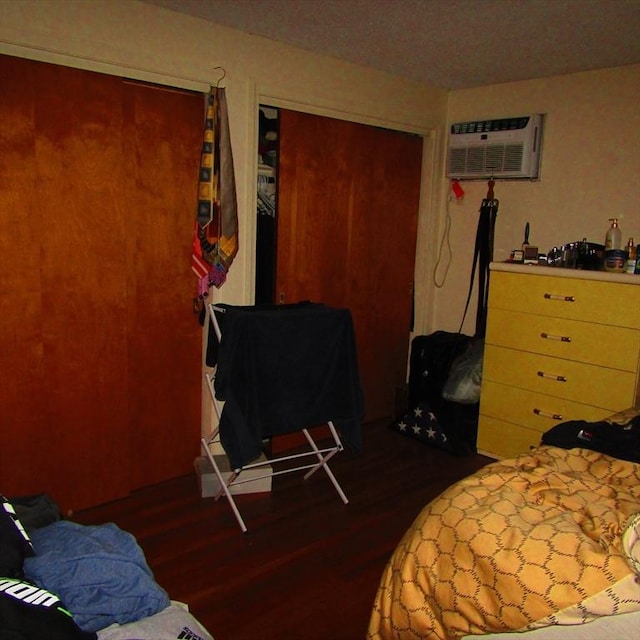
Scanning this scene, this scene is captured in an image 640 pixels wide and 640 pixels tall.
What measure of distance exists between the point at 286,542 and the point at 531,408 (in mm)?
1636

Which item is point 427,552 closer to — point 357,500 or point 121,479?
point 357,500

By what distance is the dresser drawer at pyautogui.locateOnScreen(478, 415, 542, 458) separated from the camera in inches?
138

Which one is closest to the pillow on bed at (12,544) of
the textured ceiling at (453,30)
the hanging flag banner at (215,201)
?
the hanging flag banner at (215,201)

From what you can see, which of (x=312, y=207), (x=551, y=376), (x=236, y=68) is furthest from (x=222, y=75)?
(x=551, y=376)

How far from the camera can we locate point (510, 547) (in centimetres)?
142

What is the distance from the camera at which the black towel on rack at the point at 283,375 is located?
2559mm

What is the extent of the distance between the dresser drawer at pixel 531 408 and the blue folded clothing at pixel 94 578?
2555 mm

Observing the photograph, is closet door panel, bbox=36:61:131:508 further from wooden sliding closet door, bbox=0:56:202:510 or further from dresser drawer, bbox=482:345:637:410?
dresser drawer, bbox=482:345:637:410

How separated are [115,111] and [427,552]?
225 cm

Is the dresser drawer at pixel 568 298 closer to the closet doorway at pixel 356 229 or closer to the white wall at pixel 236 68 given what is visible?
the closet doorway at pixel 356 229

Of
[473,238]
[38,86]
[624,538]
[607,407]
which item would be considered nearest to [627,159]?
[473,238]

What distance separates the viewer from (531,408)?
348 centimetres

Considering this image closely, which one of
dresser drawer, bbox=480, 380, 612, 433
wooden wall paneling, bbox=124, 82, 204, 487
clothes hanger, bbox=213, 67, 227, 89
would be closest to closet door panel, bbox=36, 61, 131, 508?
wooden wall paneling, bbox=124, 82, 204, 487

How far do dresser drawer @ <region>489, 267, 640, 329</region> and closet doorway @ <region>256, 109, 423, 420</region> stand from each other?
2.68ft
